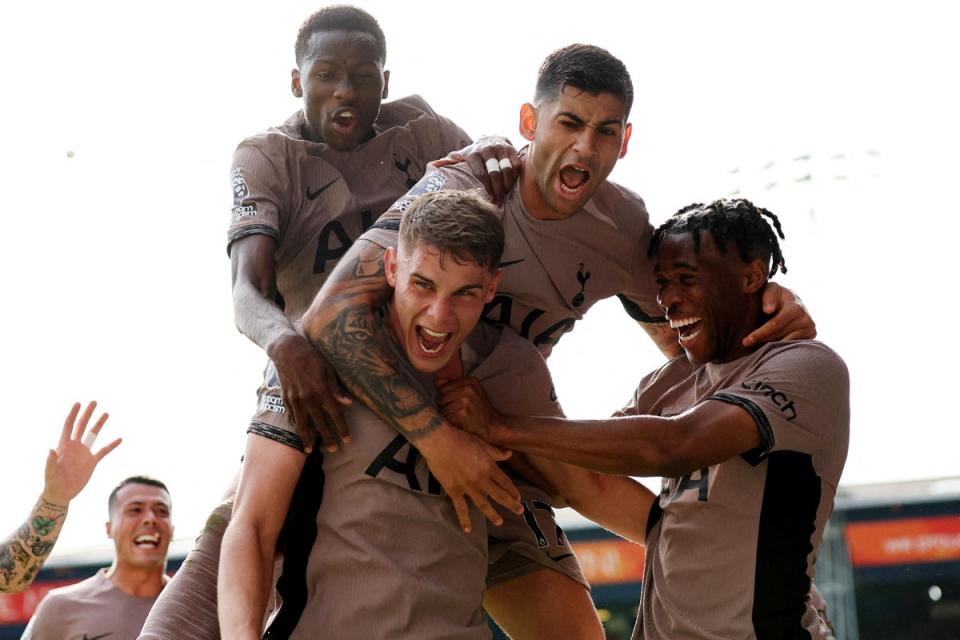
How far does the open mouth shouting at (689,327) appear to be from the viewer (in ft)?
11.9

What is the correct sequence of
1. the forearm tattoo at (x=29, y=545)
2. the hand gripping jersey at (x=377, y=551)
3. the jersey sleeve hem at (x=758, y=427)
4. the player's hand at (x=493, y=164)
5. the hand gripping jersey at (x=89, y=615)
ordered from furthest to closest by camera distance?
the hand gripping jersey at (x=89, y=615), the forearm tattoo at (x=29, y=545), the player's hand at (x=493, y=164), the jersey sleeve hem at (x=758, y=427), the hand gripping jersey at (x=377, y=551)

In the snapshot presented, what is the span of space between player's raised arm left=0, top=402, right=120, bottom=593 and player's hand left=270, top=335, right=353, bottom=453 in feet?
11.1

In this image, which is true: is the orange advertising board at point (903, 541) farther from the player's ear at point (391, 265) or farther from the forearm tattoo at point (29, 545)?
the player's ear at point (391, 265)

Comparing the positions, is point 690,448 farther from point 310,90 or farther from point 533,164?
point 310,90

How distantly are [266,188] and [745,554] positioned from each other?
6.20 feet

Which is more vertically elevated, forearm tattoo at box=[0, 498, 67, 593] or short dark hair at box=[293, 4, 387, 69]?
short dark hair at box=[293, 4, 387, 69]

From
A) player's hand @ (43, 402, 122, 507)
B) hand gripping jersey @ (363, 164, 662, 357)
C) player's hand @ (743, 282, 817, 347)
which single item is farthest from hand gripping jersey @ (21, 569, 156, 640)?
player's hand @ (743, 282, 817, 347)

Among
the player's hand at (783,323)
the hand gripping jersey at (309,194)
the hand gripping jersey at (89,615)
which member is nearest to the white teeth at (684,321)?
the player's hand at (783,323)

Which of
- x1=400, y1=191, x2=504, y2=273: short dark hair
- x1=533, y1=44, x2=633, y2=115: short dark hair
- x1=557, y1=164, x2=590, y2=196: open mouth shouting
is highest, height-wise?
x1=533, y1=44, x2=633, y2=115: short dark hair

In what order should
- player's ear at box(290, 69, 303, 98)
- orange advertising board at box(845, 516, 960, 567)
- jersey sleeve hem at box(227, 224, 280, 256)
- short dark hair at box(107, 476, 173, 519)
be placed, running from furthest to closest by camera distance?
orange advertising board at box(845, 516, 960, 567), short dark hair at box(107, 476, 173, 519), player's ear at box(290, 69, 303, 98), jersey sleeve hem at box(227, 224, 280, 256)

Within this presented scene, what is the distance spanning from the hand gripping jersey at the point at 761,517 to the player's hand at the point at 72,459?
3.71 m

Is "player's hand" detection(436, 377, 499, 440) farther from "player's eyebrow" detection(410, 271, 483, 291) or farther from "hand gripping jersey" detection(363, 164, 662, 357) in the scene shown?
"hand gripping jersey" detection(363, 164, 662, 357)

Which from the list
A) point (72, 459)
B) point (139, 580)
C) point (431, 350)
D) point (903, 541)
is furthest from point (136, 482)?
point (903, 541)

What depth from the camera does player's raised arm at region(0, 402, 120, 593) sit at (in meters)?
6.16
